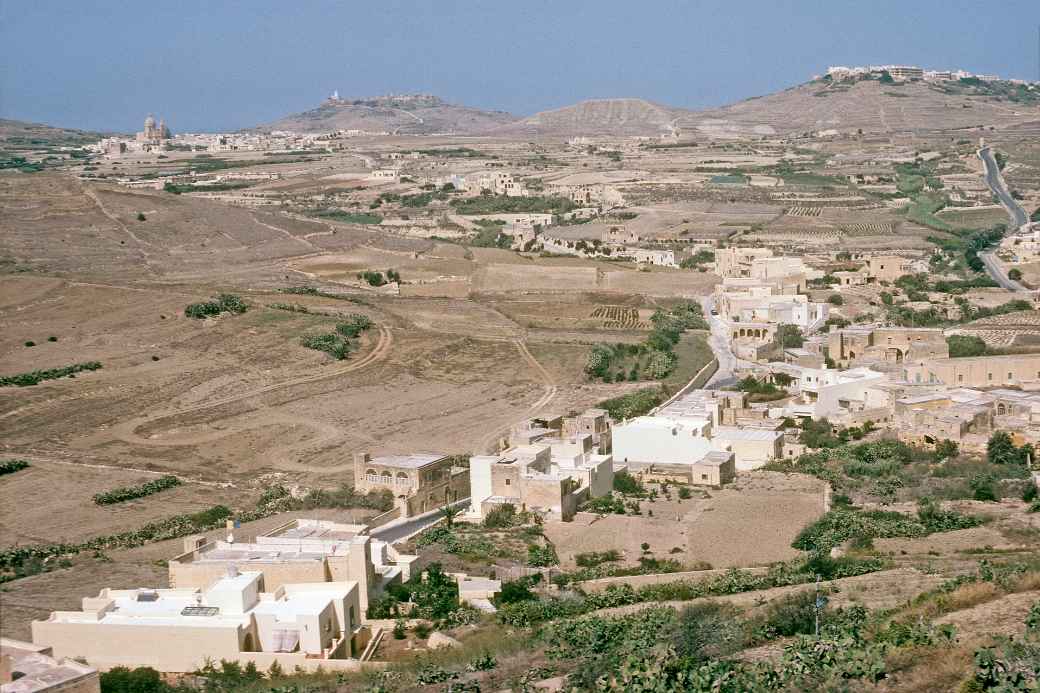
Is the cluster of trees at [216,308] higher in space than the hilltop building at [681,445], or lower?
higher

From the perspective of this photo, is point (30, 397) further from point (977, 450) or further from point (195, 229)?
point (195, 229)

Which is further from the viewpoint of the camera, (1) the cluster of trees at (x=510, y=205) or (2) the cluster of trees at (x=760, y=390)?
(1) the cluster of trees at (x=510, y=205)

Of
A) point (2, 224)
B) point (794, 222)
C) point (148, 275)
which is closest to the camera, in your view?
point (148, 275)

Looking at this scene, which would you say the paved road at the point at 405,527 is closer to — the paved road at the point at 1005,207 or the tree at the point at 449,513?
the tree at the point at 449,513

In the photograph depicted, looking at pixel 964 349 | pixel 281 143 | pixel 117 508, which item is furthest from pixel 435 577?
pixel 281 143

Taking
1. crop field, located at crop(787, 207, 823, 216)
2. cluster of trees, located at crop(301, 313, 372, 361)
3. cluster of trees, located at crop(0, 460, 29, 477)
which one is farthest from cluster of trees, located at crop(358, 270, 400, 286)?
crop field, located at crop(787, 207, 823, 216)

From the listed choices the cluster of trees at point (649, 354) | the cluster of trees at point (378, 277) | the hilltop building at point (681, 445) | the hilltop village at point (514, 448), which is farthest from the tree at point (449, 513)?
the cluster of trees at point (378, 277)

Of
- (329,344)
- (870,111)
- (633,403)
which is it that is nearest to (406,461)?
(633,403)
